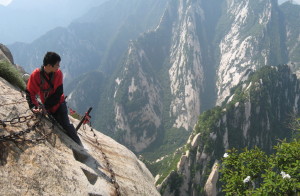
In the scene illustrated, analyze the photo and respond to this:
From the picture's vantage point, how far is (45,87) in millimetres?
12594

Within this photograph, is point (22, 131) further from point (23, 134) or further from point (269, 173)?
point (269, 173)

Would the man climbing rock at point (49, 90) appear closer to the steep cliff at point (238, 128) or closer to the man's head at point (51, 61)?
the man's head at point (51, 61)

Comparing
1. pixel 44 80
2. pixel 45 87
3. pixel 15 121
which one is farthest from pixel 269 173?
pixel 15 121

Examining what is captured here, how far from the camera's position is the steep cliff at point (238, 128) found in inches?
3654

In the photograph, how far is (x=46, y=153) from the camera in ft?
36.8

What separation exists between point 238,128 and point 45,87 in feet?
373

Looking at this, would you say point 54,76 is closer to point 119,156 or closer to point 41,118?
point 41,118

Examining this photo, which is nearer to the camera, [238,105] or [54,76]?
[54,76]

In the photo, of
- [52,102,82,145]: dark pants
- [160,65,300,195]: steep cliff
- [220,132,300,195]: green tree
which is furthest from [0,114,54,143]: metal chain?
[160,65,300,195]: steep cliff

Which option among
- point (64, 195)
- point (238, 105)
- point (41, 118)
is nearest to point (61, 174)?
point (64, 195)

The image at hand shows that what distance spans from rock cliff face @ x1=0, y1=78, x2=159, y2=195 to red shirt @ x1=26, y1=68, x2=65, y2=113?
848 millimetres

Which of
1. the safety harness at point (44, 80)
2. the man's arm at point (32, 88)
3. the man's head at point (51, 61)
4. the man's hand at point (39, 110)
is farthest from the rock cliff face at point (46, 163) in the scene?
the man's head at point (51, 61)

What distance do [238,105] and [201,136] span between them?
2973 centimetres

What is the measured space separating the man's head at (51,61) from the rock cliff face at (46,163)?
2.62m
